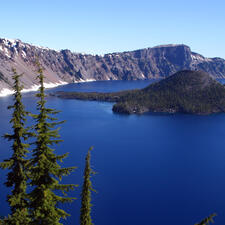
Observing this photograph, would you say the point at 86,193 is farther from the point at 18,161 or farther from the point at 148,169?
the point at 148,169

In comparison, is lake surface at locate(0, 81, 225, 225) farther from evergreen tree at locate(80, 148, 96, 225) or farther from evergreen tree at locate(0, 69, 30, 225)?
evergreen tree at locate(80, 148, 96, 225)

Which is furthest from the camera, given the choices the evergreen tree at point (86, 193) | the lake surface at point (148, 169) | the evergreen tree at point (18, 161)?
the lake surface at point (148, 169)

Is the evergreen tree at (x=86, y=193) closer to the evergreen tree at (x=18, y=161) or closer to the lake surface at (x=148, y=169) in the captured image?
the evergreen tree at (x=18, y=161)

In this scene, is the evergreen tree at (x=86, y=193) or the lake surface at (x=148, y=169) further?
the lake surface at (x=148, y=169)

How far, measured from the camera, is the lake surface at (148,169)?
6700 cm

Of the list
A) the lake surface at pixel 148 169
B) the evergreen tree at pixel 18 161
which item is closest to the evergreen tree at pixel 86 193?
the evergreen tree at pixel 18 161

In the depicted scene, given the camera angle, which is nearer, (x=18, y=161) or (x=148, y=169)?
(x=18, y=161)

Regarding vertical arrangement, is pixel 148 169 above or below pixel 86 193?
below

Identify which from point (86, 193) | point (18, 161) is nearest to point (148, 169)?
point (18, 161)

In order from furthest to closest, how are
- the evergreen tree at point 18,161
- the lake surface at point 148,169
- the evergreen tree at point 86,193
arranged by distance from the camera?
the lake surface at point 148,169 → the evergreen tree at point 18,161 → the evergreen tree at point 86,193

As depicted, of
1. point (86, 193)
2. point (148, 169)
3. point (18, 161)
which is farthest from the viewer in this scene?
point (148, 169)

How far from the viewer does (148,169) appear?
94.4m

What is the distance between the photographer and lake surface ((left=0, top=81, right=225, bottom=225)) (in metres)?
67.0

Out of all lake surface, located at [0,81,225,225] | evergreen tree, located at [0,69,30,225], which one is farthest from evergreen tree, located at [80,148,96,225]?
lake surface, located at [0,81,225,225]
